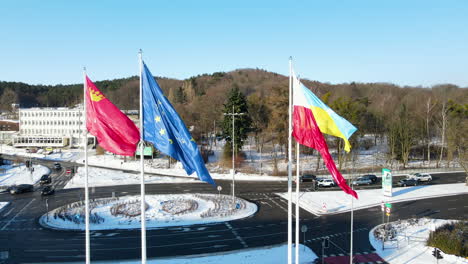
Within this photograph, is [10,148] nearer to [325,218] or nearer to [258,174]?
[258,174]

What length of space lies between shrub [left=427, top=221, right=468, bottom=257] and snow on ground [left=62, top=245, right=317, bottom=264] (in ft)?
31.1

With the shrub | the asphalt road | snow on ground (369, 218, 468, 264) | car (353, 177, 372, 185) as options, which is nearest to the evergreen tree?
car (353, 177, 372, 185)

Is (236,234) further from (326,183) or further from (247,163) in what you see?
(247,163)

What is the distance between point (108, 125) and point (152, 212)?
2295 cm

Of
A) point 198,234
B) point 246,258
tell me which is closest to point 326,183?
point 198,234

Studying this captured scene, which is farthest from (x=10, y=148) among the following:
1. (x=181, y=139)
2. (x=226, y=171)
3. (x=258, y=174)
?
(x=181, y=139)

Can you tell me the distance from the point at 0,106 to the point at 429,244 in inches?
7808

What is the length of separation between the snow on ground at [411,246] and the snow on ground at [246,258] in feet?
18.3

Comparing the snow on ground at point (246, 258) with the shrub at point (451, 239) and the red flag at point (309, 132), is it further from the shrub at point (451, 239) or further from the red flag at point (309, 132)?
the red flag at point (309, 132)

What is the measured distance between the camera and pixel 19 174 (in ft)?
190

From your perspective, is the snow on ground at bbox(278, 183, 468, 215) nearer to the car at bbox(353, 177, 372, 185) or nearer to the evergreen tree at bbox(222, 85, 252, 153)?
the car at bbox(353, 177, 372, 185)

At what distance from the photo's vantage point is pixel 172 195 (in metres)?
41.8

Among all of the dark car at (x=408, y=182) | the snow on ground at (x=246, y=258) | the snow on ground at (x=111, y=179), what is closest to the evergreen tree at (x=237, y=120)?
the snow on ground at (x=111, y=179)

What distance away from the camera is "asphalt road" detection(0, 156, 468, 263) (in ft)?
79.9
